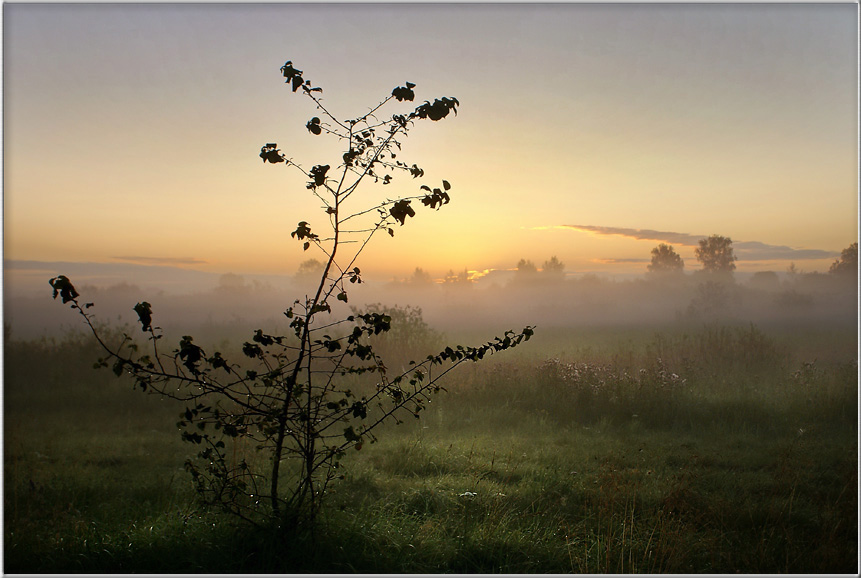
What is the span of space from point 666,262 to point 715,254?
1.85m

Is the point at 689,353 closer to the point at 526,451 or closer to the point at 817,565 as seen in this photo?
the point at 526,451

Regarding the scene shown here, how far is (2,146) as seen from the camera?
4.73 meters

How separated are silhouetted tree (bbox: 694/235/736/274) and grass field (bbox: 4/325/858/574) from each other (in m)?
3.29

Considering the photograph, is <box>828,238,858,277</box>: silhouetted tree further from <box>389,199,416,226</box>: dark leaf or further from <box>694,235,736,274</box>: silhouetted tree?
<box>389,199,416,226</box>: dark leaf

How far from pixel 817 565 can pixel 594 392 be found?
4535 mm

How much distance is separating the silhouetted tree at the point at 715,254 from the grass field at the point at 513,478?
329 cm

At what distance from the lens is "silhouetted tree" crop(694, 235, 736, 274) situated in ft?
43.0

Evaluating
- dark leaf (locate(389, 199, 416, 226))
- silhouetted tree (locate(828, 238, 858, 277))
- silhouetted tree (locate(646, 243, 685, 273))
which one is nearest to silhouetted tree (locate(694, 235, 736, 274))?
silhouetted tree (locate(646, 243, 685, 273))

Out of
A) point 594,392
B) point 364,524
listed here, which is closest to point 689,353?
point 594,392

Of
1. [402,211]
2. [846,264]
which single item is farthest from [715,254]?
[402,211]

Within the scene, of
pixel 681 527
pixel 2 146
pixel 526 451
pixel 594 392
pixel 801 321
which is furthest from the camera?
pixel 801 321

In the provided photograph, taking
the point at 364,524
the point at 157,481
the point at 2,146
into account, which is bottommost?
the point at 157,481

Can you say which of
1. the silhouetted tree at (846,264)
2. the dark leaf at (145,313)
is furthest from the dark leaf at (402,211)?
the silhouetted tree at (846,264)

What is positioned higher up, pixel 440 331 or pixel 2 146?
pixel 2 146
